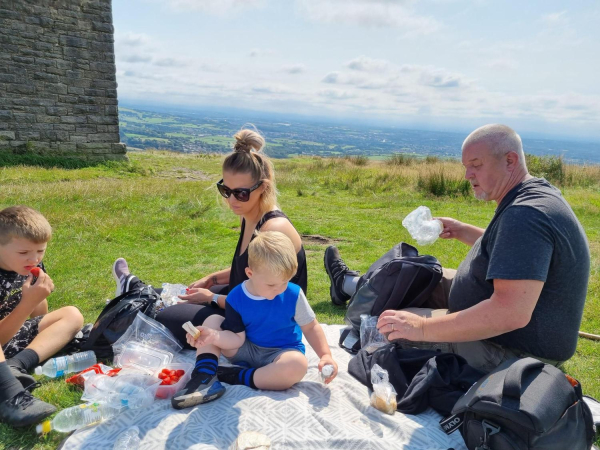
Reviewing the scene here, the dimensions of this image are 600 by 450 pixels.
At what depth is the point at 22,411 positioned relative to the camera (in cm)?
279

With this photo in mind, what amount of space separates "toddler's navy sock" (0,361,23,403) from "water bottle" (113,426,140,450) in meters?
0.77

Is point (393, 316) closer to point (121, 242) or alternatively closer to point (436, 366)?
point (436, 366)

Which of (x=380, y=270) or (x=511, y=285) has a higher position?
(x=511, y=285)

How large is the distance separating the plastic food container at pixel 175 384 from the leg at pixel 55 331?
0.89 metres

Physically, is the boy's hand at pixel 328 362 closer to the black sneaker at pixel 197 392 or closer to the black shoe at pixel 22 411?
the black sneaker at pixel 197 392

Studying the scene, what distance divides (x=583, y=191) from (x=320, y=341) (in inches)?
572

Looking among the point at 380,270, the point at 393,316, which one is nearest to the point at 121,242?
the point at 380,270

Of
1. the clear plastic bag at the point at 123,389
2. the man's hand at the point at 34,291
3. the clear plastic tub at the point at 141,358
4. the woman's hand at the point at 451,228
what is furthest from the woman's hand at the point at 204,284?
the woman's hand at the point at 451,228

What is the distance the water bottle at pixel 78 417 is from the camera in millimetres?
2756

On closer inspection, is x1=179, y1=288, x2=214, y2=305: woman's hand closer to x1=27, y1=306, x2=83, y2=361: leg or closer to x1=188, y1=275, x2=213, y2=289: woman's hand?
x1=188, y1=275, x2=213, y2=289: woman's hand

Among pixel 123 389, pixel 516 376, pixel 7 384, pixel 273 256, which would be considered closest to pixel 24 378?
pixel 7 384

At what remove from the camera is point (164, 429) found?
271 cm

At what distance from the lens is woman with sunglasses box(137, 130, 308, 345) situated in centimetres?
371

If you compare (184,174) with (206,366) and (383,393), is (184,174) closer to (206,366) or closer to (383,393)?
(206,366)
